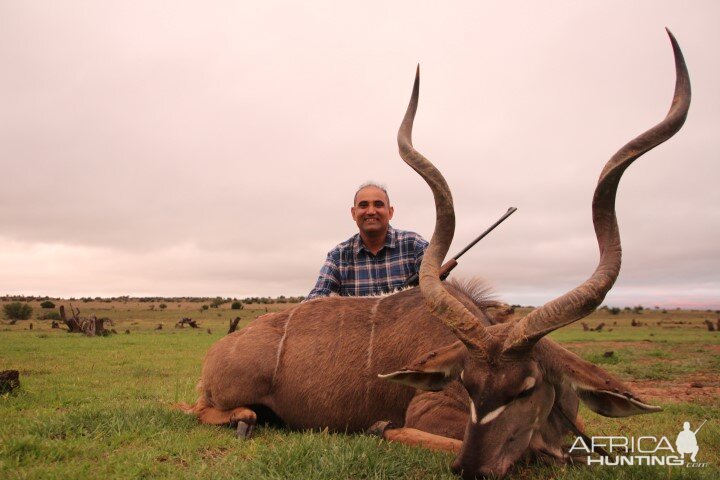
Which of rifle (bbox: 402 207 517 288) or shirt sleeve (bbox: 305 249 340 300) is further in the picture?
shirt sleeve (bbox: 305 249 340 300)

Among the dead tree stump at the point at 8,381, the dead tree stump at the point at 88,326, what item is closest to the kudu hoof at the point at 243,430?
the dead tree stump at the point at 8,381

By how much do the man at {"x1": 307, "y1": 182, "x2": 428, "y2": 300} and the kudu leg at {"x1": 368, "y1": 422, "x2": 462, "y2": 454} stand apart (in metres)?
3.00

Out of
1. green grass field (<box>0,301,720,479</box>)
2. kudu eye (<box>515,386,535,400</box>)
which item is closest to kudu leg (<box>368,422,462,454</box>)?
green grass field (<box>0,301,720,479</box>)

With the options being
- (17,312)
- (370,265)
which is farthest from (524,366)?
(17,312)

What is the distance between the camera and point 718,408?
24.7 feet

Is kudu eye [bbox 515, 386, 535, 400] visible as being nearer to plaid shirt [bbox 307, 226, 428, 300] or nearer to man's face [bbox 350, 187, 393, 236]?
plaid shirt [bbox 307, 226, 428, 300]

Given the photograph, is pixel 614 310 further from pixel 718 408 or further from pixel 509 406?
pixel 509 406

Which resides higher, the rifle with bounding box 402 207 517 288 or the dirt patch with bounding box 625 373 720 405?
the rifle with bounding box 402 207 517 288

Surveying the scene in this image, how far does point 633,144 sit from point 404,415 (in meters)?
3.01

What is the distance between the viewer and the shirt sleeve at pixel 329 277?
25.3 feet

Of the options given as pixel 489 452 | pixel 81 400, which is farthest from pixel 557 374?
pixel 81 400

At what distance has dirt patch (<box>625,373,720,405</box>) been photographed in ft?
27.8

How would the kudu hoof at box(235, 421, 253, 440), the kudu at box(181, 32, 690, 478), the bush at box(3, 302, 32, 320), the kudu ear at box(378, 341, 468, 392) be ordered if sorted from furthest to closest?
the bush at box(3, 302, 32, 320) → the kudu hoof at box(235, 421, 253, 440) → the kudu ear at box(378, 341, 468, 392) → the kudu at box(181, 32, 690, 478)

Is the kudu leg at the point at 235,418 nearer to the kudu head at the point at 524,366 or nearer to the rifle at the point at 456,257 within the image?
the kudu head at the point at 524,366
